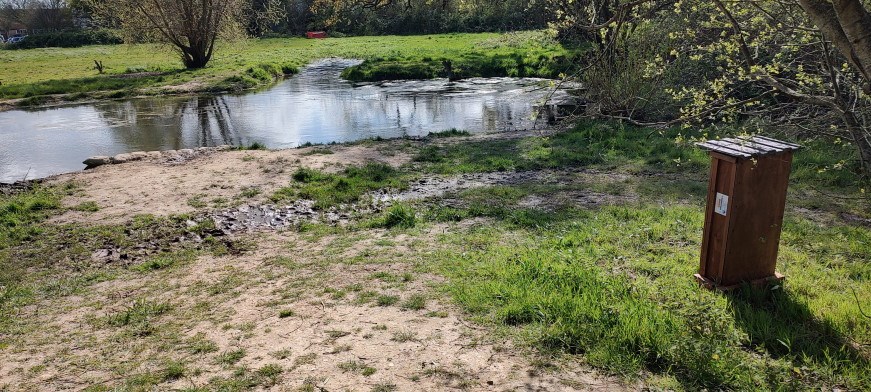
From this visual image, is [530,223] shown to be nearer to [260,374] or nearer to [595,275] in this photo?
[595,275]

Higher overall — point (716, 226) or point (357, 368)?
point (716, 226)

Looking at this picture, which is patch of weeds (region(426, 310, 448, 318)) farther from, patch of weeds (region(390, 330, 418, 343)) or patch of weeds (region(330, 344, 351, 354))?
patch of weeds (region(330, 344, 351, 354))

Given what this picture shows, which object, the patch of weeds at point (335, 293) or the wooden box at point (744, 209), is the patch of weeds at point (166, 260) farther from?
the wooden box at point (744, 209)

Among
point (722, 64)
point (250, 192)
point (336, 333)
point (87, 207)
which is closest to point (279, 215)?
point (250, 192)

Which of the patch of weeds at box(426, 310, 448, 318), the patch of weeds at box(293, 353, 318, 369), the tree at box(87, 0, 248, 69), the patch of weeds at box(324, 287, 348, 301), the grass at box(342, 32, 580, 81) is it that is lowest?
the patch of weeds at box(324, 287, 348, 301)

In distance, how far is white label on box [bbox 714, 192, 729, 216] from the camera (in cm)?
462

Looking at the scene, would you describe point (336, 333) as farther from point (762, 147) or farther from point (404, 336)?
point (762, 147)

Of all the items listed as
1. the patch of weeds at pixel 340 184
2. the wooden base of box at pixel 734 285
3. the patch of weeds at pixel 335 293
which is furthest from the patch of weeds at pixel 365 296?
the patch of weeds at pixel 340 184

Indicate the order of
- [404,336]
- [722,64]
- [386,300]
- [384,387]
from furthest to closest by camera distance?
[722,64]
[386,300]
[404,336]
[384,387]

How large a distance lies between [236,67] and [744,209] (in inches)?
1087

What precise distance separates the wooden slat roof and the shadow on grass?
43.9 inches

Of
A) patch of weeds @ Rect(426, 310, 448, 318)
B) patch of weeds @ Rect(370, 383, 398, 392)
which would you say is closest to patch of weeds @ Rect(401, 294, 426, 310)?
patch of weeds @ Rect(426, 310, 448, 318)

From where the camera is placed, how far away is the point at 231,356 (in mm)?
4359

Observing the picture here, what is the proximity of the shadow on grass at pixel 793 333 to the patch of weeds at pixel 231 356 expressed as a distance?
3.66 metres
